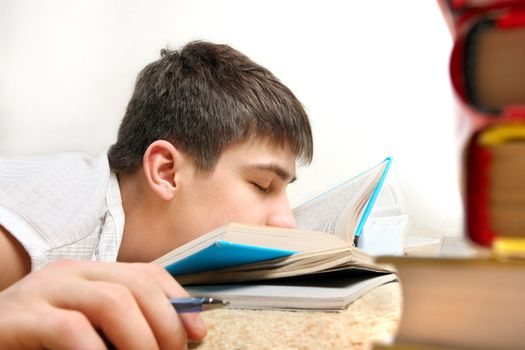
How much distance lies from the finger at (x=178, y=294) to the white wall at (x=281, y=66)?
98 centimetres

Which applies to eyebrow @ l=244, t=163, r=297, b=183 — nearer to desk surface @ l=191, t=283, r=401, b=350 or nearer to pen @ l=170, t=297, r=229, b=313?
desk surface @ l=191, t=283, r=401, b=350

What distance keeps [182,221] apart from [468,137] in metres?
0.83

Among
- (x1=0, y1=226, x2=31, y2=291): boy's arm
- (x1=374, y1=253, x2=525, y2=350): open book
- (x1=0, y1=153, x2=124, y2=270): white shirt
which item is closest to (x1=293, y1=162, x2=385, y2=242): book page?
(x1=0, y1=153, x2=124, y2=270): white shirt

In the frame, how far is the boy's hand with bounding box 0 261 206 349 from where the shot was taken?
35cm

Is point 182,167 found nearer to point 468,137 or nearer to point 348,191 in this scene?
point 348,191

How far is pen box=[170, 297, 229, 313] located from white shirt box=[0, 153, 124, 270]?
0.42 metres

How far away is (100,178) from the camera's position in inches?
39.7

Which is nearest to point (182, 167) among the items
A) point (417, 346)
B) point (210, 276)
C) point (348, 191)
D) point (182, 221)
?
point (182, 221)

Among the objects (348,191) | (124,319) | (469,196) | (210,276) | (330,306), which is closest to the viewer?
(469,196)

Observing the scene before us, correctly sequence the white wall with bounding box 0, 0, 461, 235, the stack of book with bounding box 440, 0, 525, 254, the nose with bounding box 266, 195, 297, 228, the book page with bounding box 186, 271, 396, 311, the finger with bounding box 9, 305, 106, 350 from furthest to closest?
the white wall with bounding box 0, 0, 461, 235, the nose with bounding box 266, 195, 297, 228, the book page with bounding box 186, 271, 396, 311, the finger with bounding box 9, 305, 106, 350, the stack of book with bounding box 440, 0, 525, 254

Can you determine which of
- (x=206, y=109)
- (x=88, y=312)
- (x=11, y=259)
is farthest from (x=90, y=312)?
(x=206, y=109)

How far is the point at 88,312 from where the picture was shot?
0.36 m

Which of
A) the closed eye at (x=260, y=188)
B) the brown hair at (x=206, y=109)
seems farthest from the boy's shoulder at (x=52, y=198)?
the closed eye at (x=260, y=188)

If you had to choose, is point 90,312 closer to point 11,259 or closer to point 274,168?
point 11,259
